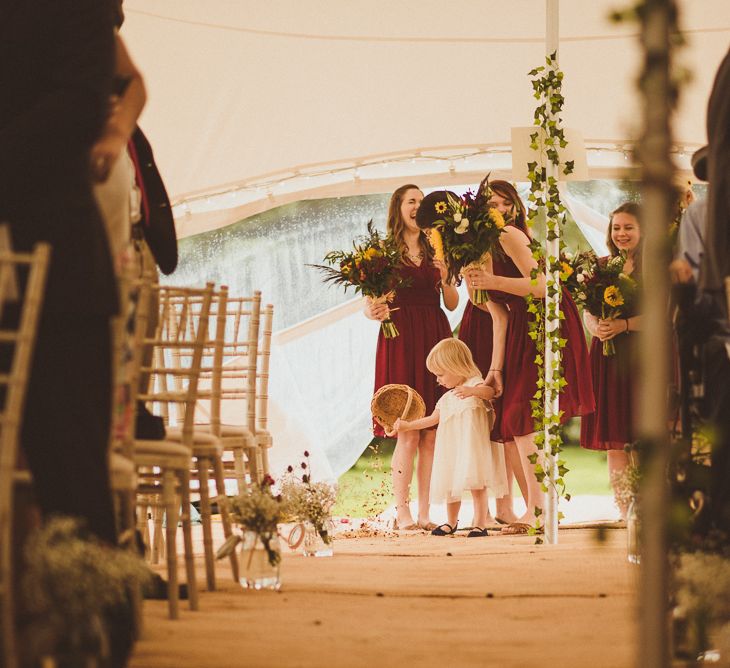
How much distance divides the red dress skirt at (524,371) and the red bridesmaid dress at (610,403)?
0.47ft

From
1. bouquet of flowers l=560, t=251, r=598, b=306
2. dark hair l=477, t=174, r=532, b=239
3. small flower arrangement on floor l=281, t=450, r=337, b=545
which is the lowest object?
small flower arrangement on floor l=281, t=450, r=337, b=545

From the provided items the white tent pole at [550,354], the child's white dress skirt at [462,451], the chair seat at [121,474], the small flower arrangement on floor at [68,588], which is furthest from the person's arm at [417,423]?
the small flower arrangement on floor at [68,588]

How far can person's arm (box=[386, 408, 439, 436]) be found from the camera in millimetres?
7035

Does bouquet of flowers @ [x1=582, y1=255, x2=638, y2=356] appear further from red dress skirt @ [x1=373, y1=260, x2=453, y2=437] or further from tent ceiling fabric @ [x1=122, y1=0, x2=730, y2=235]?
tent ceiling fabric @ [x1=122, y1=0, x2=730, y2=235]

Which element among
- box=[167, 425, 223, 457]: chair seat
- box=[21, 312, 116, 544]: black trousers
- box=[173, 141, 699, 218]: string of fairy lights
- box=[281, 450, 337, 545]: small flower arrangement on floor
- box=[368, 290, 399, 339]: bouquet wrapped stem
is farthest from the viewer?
box=[173, 141, 699, 218]: string of fairy lights

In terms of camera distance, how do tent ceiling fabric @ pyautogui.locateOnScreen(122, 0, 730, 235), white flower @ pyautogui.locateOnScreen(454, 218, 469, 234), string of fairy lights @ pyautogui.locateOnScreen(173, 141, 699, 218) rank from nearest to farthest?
white flower @ pyautogui.locateOnScreen(454, 218, 469, 234) → tent ceiling fabric @ pyautogui.locateOnScreen(122, 0, 730, 235) → string of fairy lights @ pyautogui.locateOnScreen(173, 141, 699, 218)

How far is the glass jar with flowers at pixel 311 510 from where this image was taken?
523 cm

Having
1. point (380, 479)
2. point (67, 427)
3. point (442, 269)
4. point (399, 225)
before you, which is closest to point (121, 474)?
point (67, 427)

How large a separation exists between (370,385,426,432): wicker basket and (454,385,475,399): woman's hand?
0.39 meters

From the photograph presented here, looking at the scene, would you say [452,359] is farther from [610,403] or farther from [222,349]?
[222,349]

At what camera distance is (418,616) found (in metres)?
3.59

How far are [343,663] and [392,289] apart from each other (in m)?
4.61

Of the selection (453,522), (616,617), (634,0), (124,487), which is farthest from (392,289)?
(634,0)

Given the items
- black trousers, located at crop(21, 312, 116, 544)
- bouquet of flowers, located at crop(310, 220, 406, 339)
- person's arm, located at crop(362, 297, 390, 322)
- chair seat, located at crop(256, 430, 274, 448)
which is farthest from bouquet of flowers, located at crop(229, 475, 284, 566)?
person's arm, located at crop(362, 297, 390, 322)
